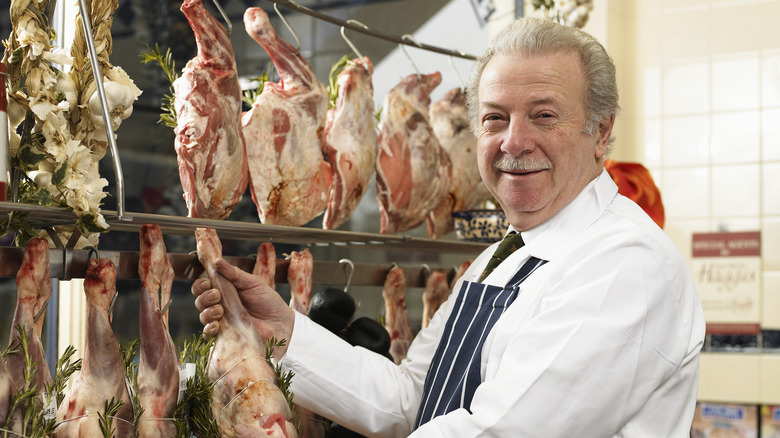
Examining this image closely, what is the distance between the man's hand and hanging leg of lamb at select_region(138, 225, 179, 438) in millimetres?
91

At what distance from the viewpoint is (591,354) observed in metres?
1.28

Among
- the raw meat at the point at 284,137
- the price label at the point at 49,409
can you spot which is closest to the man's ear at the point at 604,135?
the raw meat at the point at 284,137

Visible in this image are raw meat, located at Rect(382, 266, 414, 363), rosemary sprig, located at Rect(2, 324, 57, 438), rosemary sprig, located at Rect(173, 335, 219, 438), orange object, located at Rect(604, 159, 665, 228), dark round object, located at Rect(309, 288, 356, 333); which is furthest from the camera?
orange object, located at Rect(604, 159, 665, 228)

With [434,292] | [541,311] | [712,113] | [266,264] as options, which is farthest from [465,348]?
[712,113]

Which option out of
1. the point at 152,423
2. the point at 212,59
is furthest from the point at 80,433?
the point at 212,59

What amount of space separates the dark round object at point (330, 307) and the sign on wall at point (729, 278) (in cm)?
191

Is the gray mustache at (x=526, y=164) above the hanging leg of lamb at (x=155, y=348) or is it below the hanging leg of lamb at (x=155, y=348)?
above

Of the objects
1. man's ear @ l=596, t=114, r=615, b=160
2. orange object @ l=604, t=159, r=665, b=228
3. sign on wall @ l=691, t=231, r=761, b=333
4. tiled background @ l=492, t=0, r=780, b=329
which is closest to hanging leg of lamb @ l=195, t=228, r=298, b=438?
man's ear @ l=596, t=114, r=615, b=160

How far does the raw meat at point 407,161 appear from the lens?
6.79 feet

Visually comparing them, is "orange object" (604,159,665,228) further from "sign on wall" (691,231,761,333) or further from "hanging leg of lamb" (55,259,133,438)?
"hanging leg of lamb" (55,259,133,438)

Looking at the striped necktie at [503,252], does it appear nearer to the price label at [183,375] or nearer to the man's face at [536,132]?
the man's face at [536,132]

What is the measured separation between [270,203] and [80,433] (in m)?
0.66

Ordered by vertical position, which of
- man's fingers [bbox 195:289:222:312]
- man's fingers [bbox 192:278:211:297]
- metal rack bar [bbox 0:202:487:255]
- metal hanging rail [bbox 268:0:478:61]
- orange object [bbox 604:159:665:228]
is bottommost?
man's fingers [bbox 195:289:222:312]

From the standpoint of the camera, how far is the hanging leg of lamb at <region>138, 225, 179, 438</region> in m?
1.30
